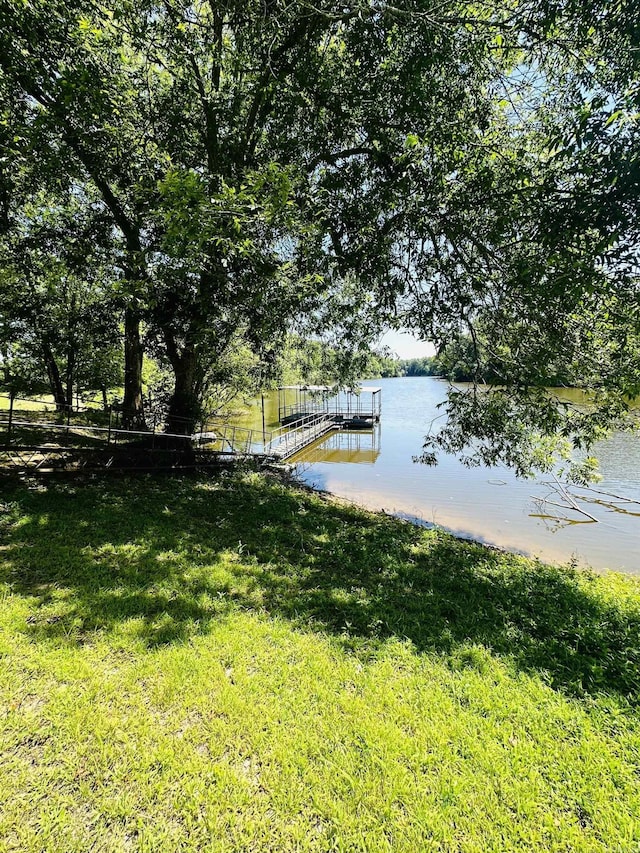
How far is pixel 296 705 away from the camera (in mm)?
2445

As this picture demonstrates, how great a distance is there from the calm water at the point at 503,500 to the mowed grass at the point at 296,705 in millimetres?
3998

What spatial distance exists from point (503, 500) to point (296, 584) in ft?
29.9

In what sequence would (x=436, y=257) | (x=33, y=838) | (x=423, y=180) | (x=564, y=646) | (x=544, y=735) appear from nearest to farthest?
1. (x=33, y=838)
2. (x=544, y=735)
3. (x=564, y=646)
4. (x=423, y=180)
5. (x=436, y=257)

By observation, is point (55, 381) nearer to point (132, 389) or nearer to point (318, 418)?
point (132, 389)

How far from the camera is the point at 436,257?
20.9 feet

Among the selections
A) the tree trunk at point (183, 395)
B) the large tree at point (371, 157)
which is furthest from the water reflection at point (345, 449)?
the large tree at point (371, 157)

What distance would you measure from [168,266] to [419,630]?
5719 millimetres

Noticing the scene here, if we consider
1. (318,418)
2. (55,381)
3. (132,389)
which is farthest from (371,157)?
(318,418)

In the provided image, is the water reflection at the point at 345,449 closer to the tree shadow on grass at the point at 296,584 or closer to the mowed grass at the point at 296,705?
the tree shadow on grass at the point at 296,584

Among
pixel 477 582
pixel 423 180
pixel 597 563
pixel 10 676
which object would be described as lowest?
pixel 597 563

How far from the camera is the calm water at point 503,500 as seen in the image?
8.42m

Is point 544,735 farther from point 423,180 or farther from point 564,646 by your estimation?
point 423,180

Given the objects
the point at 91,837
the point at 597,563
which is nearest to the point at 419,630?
the point at 91,837

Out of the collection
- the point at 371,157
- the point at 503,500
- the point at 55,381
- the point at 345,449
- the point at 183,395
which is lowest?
the point at 345,449
